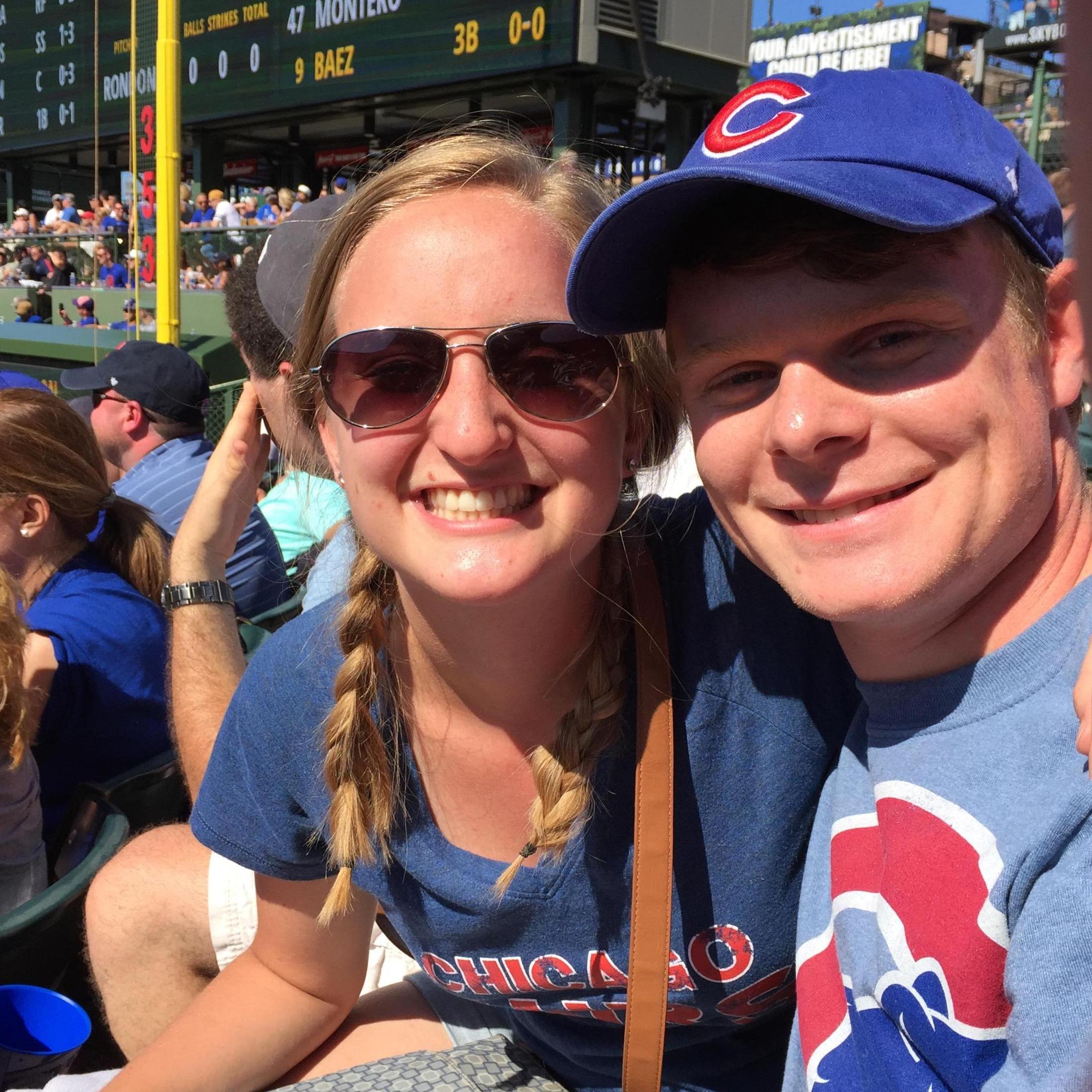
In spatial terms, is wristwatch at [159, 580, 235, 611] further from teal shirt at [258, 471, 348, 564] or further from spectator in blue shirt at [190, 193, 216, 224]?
spectator in blue shirt at [190, 193, 216, 224]

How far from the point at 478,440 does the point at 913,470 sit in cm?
58

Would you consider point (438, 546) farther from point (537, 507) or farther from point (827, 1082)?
point (827, 1082)

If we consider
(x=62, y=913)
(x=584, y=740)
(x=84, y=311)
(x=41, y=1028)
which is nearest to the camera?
(x=584, y=740)

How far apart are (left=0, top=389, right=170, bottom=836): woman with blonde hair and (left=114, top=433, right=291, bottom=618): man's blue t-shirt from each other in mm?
437

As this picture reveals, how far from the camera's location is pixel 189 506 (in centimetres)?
403

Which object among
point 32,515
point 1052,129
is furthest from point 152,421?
point 1052,129

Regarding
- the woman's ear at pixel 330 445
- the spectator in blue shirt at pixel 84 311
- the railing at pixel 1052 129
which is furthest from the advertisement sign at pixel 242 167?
the woman's ear at pixel 330 445

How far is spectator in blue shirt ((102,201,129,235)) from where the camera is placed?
1742 cm

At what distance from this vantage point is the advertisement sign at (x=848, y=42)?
33219 millimetres

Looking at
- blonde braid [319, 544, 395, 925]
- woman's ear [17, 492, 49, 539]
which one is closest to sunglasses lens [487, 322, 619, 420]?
blonde braid [319, 544, 395, 925]

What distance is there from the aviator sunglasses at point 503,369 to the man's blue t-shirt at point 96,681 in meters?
1.92

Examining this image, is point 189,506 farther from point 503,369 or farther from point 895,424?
point 895,424

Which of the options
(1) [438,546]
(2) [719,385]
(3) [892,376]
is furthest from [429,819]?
(3) [892,376]

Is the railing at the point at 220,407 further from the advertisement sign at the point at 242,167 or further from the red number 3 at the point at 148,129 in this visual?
the advertisement sign at the point at 242,167
